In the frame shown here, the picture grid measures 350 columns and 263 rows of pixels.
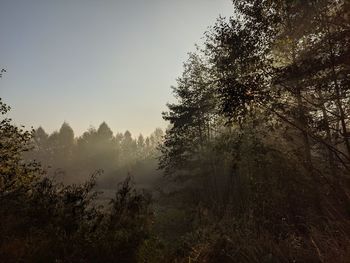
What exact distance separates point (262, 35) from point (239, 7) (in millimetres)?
4560

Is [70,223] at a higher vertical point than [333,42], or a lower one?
lower

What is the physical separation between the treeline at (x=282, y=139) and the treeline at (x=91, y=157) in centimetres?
4033

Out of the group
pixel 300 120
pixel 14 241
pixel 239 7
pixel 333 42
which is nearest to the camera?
pixel 14 241

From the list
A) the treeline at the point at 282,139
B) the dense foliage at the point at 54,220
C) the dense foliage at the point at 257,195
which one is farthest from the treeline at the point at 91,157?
the dense foliage at the point at 54,220

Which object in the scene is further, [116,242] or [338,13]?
[338,13]

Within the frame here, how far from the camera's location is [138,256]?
836cm

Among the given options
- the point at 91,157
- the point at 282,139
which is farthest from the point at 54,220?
the point at 91,157

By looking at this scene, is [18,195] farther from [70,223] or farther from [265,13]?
[265,13]

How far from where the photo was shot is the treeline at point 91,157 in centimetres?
6488

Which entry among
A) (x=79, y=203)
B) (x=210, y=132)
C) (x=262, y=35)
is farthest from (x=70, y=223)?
(x=210, y=132)

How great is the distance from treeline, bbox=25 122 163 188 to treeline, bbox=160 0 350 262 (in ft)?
132

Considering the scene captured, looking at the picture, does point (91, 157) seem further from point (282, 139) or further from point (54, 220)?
point (54, 220)

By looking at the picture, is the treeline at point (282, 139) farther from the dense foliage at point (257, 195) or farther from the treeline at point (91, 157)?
the treeline at point (91, 157)

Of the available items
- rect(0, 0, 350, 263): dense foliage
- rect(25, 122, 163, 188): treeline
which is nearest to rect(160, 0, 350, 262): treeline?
rect(0, 0, 350, 263): dense foliage
